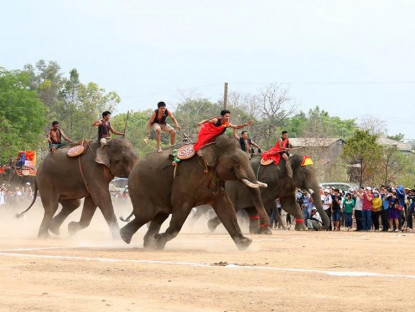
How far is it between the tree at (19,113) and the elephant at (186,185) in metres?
53.7

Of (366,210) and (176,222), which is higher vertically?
(176,222)

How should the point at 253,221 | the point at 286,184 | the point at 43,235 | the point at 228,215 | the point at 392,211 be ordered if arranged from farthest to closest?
the point at 392,211, the point at 286,184, the point at 253,221, the point at 43,235, the point at 228,215

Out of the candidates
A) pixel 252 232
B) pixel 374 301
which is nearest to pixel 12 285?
pixel 374 301

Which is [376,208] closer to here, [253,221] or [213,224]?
[253,221]

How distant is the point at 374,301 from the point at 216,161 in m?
8.01

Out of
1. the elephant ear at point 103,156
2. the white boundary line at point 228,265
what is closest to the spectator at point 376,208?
the elephant ear at point 103,156

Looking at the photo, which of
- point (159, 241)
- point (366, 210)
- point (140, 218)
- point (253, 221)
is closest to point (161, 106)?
point (140, 218)

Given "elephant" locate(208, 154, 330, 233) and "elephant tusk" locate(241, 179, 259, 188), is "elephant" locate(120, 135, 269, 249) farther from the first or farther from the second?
"elephant" locate(208, 154, 330, 233)

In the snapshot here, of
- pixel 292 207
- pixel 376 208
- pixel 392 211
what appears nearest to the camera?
pixel 292 207

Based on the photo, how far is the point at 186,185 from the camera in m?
18.7

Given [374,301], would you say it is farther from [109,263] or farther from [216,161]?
[216,161]

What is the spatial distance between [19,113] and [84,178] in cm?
5391

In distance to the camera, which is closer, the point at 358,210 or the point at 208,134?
the point at 208,134

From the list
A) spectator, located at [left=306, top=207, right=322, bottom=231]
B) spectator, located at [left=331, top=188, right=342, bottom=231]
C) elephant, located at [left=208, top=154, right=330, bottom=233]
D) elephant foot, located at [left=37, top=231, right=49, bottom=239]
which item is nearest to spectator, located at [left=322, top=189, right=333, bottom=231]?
spectator, located at [left=331, top=188, right=342, bottom=231]
